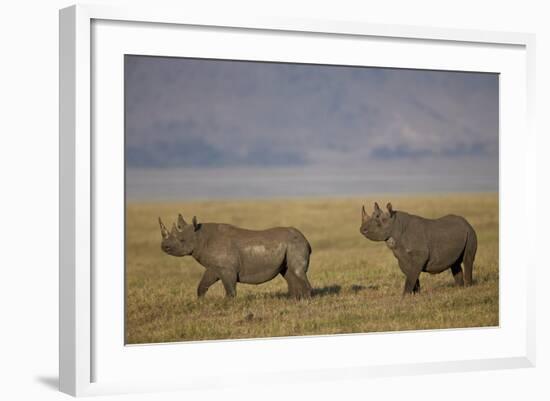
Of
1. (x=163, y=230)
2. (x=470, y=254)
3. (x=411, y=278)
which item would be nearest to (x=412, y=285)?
(x=411, y=278)

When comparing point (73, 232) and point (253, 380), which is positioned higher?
point (73, 232)

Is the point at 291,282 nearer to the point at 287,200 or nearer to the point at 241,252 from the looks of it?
the point at 241,252

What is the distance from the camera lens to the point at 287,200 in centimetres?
1384

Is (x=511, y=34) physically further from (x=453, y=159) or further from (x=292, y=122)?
(x=292, y=122)

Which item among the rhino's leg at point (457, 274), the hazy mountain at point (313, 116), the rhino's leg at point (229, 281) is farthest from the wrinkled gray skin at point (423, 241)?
the rhino's leg at point (229, 281)

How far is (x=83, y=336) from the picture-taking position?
11.9 m

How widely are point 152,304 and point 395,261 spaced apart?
3.23 m

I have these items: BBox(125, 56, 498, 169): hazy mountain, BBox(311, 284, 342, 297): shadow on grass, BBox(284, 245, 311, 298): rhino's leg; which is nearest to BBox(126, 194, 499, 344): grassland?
BBox(311, 284, 342, 297): shadow on grass

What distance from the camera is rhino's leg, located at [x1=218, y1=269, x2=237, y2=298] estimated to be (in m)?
13.3

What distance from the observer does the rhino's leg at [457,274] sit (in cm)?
1432

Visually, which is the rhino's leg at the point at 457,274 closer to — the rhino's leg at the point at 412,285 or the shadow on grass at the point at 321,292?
the rhino's leg at the point at 412,285

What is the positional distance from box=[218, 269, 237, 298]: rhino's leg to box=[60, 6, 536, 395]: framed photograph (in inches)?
0.6

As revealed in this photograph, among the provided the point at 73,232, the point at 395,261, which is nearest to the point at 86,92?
the point at 73,232

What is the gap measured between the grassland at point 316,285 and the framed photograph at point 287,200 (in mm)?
25
